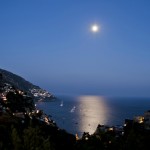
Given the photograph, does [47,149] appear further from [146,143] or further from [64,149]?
[64,149]

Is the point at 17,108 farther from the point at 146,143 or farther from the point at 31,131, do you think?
Answer: the point at 31,131

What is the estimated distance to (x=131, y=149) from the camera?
24094 millimetres

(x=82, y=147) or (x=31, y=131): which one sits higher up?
(x=31, y=131)

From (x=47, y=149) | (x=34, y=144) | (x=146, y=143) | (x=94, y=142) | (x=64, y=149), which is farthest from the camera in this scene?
(x=64, y=149)

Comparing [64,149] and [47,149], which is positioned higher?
[47,149]

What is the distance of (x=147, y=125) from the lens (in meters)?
53.1

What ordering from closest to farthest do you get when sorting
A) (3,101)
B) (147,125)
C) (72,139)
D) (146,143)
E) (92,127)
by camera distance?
(146,143)
(72,139)
(147,125)
(3,101)
(92,127)

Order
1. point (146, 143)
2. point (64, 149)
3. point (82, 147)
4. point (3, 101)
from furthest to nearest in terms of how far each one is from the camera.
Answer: point (3, 101) < point (64, 149) < point (146, 143) < point (82, 147)

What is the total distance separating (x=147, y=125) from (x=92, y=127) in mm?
71617

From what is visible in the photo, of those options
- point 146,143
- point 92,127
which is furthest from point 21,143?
point 92,127

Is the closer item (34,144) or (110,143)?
(34,144)

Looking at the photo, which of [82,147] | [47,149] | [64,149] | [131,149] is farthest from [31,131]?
[64,149]

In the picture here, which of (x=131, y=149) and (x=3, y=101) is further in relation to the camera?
(x=3, y=101)

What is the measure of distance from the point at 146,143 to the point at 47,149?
50.9 ft
